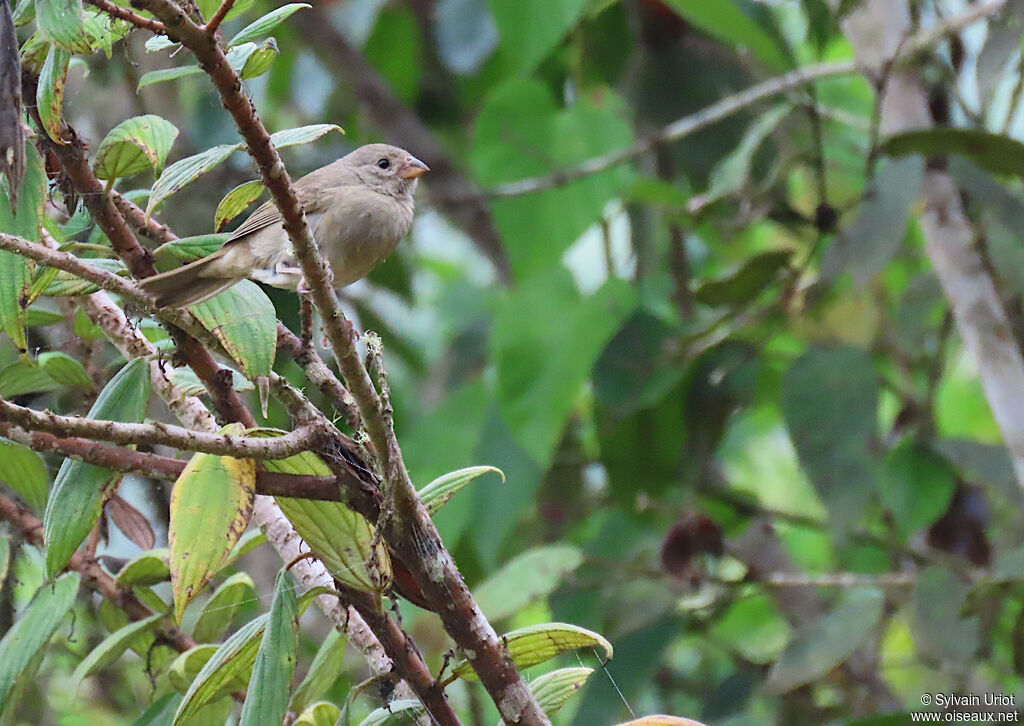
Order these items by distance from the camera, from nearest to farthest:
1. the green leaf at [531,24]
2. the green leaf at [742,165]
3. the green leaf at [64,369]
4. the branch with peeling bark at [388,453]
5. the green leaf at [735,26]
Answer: the branch with peeling bark at [388,453] < the green leaf at [64,369] < the green leaf at [742,165] < the green leaf at [735,26] < the green leaf at [531,24]

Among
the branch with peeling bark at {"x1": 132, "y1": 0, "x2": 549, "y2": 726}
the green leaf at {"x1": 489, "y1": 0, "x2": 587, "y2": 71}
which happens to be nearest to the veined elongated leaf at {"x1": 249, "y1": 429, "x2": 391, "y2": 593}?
the branch with peeling bark at {"x1": 132, "y1": 0, "x2": 549, "y2": 726}

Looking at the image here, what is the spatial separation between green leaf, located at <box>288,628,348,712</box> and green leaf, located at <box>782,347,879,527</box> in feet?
5.20

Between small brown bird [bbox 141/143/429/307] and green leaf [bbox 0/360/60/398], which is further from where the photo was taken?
small brown bird [bbox 141/143/429/307]

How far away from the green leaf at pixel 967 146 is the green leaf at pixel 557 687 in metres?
1.66

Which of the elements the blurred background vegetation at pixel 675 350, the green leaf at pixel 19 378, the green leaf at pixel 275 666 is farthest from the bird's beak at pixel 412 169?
the green leaf at pixel 275 666

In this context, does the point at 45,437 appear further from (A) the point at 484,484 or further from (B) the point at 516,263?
(B) the point at 516,263

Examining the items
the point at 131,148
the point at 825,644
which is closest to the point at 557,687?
the point at 131,148

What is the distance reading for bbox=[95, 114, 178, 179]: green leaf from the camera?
1.20 metres

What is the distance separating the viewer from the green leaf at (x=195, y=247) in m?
1.22

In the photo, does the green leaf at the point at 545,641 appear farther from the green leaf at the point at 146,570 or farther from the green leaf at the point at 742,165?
the green leaf at the point at 742,165

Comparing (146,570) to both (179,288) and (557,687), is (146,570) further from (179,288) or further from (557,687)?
(557,687)

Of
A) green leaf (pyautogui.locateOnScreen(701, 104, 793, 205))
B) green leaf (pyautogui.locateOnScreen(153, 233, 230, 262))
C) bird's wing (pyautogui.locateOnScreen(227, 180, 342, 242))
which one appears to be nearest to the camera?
green leaf (pyautogui.locateOnScreen(153, 233, 230, 262))

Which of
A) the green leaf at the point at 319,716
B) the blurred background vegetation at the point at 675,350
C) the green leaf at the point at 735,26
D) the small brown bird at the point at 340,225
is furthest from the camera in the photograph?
the green leaf at the point at 735,26

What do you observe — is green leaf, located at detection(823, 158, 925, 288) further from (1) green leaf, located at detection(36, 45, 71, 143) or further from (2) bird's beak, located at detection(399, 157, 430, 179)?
(1) green leaf, located at detection(36, 45, 71, 143)
